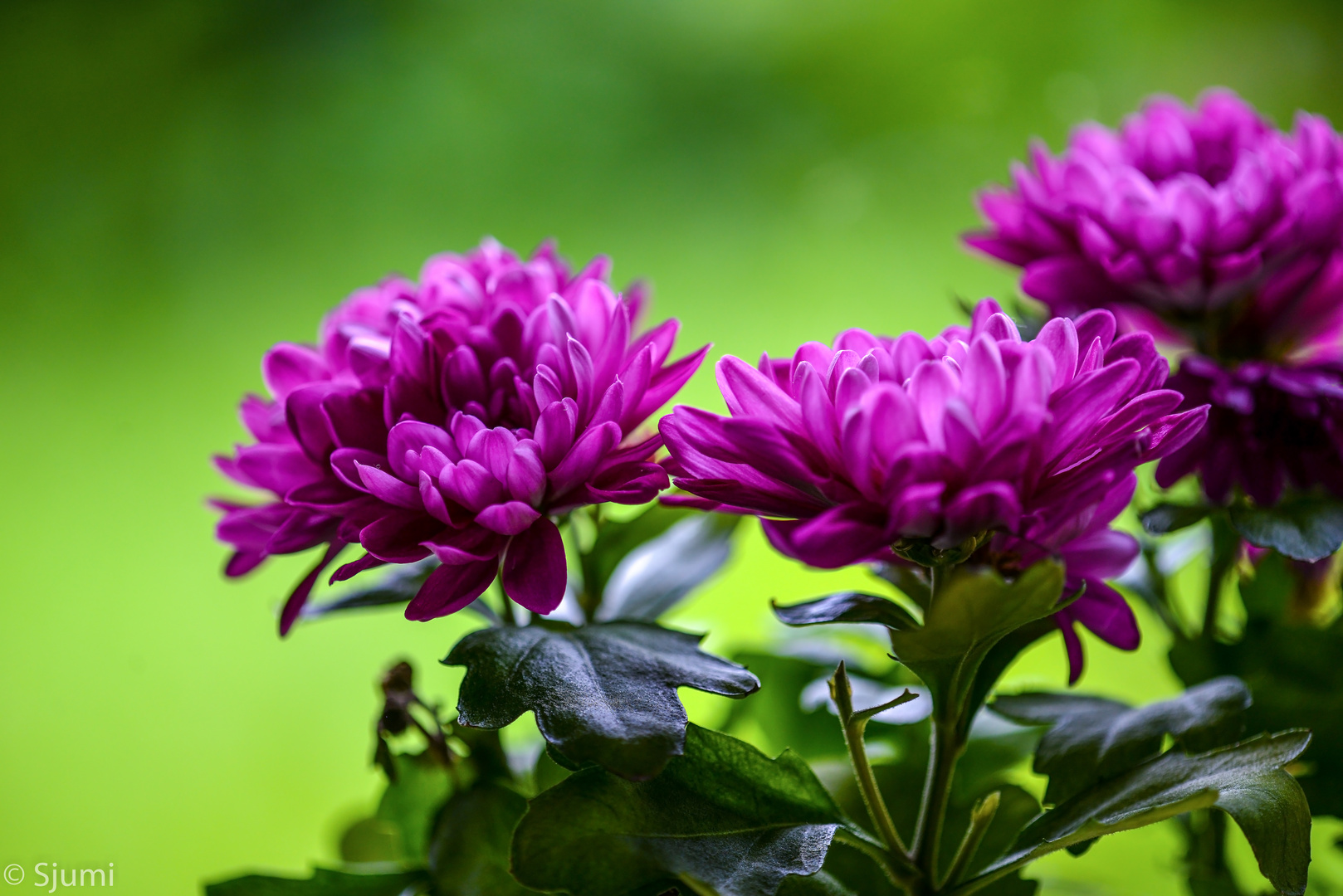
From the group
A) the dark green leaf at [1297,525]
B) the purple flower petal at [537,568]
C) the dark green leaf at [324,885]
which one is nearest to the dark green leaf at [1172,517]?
the dark green leaf at [1297,525]

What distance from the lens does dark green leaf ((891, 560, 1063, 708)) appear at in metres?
0.35

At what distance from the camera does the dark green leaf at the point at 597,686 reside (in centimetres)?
38

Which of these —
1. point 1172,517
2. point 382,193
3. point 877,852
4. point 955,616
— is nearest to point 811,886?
point 877,852

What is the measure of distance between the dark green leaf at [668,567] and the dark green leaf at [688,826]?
0.49 feet

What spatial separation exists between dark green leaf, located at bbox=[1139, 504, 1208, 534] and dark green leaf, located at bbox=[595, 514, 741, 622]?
0.21 metres

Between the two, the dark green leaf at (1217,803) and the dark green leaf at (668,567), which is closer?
the dark green leaf at (1217,803)

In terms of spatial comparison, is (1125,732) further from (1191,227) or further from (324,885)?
(324,885)

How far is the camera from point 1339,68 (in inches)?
54.5

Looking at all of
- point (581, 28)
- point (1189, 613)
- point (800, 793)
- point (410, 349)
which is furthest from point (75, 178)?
point (1189, 613)

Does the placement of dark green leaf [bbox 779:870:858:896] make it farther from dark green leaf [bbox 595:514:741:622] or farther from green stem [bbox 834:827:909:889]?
dark green leaf [bbox 595:514:741:622]

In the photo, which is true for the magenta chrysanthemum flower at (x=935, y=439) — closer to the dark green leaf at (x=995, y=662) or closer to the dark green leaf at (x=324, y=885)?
the dark green leaf at (x=995, y=662)

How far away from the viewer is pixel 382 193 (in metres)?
1.43

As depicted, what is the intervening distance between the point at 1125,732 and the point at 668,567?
0.82 feet

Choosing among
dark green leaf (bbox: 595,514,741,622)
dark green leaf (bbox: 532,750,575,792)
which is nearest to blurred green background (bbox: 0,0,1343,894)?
dark green leaf (bbox: 595,514,741,622)
